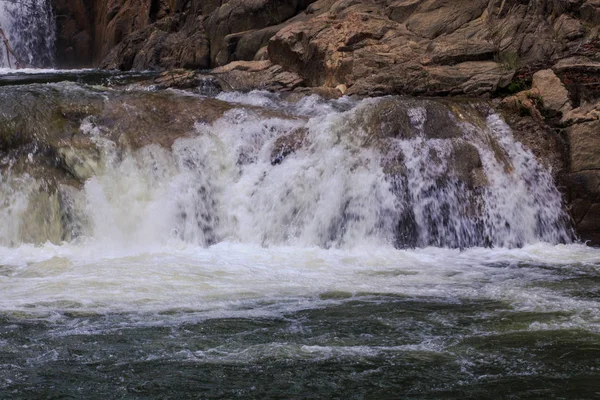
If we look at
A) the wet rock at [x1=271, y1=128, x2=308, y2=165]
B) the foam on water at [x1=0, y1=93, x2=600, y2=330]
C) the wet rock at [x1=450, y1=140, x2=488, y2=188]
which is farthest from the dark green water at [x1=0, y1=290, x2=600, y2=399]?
the wet rock at [x1=271, y1=128, x2=308, y2=165]

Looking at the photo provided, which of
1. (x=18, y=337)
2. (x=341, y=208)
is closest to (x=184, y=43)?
(x=341, y=208)

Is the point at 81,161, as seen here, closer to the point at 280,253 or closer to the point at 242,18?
the point at 280,253

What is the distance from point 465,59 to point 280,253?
19.3 ft

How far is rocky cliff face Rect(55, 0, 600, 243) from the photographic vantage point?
448 inches

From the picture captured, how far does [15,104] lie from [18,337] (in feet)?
20.1

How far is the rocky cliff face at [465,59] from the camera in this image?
1138cm

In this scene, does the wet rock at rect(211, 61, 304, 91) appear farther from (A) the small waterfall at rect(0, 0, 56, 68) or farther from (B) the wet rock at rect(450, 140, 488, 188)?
(A) the small waterfall at rect(0, 0, 56, 68)

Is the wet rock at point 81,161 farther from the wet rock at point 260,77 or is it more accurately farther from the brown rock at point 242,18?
the brown rock at point 242,18

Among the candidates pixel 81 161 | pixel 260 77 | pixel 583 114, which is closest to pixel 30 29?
pixel 260 77

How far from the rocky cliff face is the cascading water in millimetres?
512

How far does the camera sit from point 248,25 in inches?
785

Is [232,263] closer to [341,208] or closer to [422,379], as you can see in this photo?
[341,208]

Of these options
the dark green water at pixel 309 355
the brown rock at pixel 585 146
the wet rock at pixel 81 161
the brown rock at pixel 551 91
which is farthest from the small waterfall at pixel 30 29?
the dark green water at pixel 309 355

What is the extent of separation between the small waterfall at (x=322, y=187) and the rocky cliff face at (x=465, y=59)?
20.5 inches
